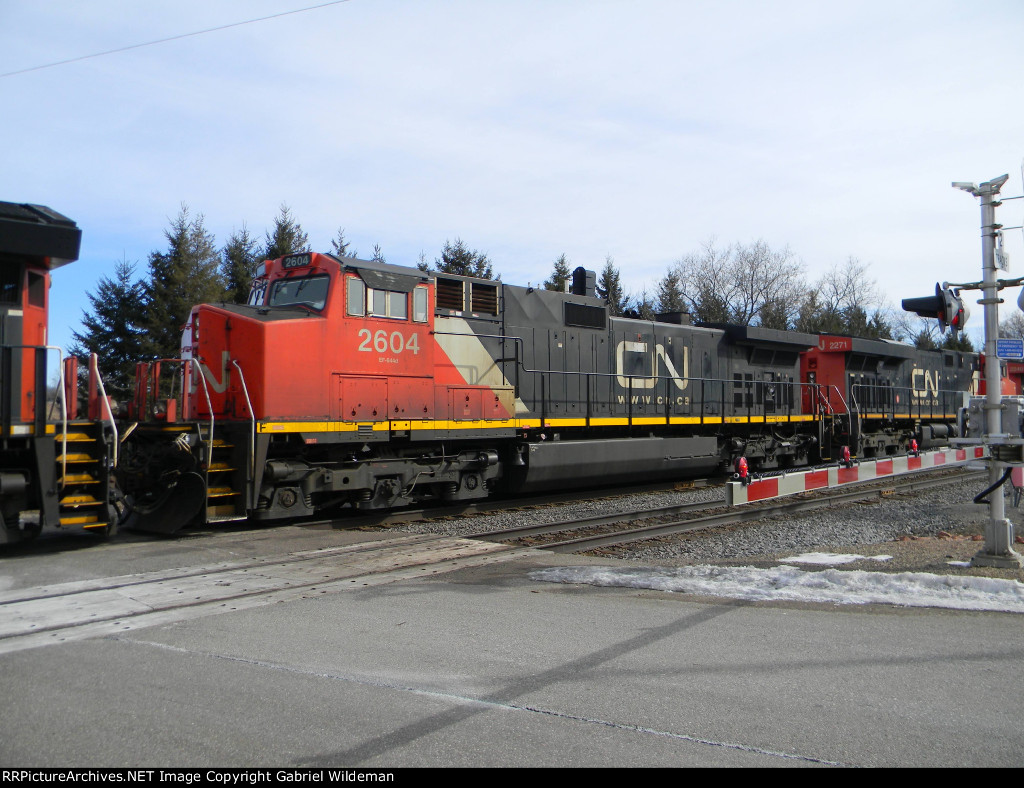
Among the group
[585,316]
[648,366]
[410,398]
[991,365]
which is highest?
[585,316]

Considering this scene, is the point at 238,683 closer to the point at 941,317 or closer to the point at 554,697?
the point at 554,697

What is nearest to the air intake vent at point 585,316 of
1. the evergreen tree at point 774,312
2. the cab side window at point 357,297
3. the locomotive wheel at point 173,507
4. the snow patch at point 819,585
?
the cab side window at point 357,297

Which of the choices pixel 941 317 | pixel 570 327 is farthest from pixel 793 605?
pixel 570 327

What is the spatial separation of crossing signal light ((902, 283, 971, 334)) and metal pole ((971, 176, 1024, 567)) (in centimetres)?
23

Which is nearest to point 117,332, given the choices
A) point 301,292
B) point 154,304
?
point 154,304

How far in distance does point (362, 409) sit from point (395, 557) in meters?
2.83

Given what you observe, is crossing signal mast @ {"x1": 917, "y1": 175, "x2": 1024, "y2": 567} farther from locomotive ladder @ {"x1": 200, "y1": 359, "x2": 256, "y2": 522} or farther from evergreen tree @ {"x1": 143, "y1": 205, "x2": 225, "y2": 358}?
evergreen tree @ {"x1": 143, "y1": 205, "x2": 225, "y2": 358}

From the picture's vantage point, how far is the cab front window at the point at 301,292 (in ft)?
34.3

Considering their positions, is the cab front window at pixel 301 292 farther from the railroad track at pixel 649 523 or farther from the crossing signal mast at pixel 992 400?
the crossing signal mast at pixel 992 400

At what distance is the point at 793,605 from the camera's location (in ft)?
19.5

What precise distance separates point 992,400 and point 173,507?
882 cm

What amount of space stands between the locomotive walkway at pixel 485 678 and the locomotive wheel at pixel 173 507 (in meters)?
2.14

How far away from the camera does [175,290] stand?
1111 inches

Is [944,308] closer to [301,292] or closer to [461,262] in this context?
[301,292]
